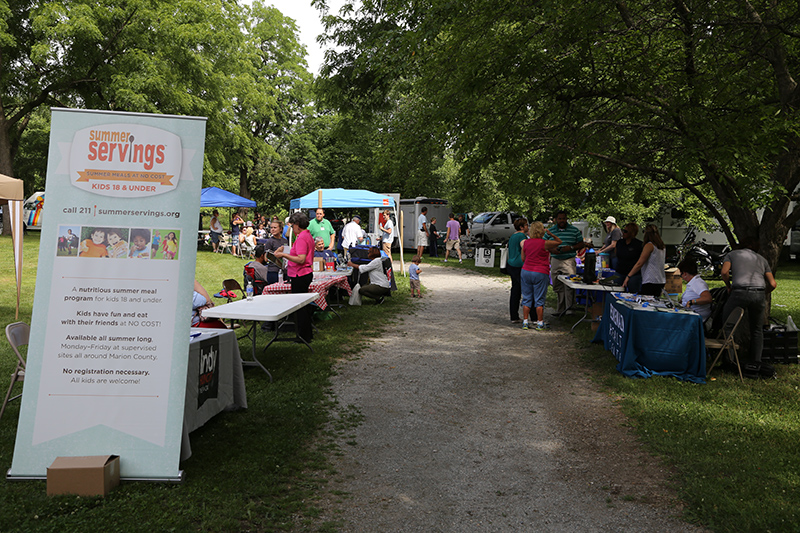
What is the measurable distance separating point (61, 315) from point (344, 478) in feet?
7.07

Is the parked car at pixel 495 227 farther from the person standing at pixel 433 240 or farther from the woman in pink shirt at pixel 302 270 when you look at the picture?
the woman in pink shirt at pixel 302 270

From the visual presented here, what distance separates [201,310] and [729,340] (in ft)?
19.6

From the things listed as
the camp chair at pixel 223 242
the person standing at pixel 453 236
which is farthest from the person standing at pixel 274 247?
the camp chair at pixel 223 242

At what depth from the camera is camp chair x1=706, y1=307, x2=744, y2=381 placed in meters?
6.92

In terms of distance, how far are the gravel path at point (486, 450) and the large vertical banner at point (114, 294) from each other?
1.39 meters

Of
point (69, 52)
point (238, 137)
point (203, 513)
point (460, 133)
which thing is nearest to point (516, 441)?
point (203, 513)

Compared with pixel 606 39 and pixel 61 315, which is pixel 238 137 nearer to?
pixel 606 39

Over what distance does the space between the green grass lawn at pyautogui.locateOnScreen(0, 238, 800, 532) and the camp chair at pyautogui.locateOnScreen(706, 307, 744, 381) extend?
255mm

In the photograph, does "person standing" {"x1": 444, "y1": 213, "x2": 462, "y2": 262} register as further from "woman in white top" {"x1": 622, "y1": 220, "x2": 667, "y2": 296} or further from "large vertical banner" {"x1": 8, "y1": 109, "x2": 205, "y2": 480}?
"large vertical banner" {"x1": 8, "y1": 109, "x2": 205, "y2": 480}

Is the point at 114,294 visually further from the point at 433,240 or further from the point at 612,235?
the point at 433,240

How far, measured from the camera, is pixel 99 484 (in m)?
3.66

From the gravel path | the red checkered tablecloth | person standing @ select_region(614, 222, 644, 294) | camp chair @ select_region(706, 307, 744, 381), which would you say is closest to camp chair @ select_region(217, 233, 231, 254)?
the red checkered tablecloth

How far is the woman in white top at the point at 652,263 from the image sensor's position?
877cm

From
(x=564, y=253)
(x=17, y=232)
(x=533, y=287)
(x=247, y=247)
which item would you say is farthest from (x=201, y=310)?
(x=247, y=247)
